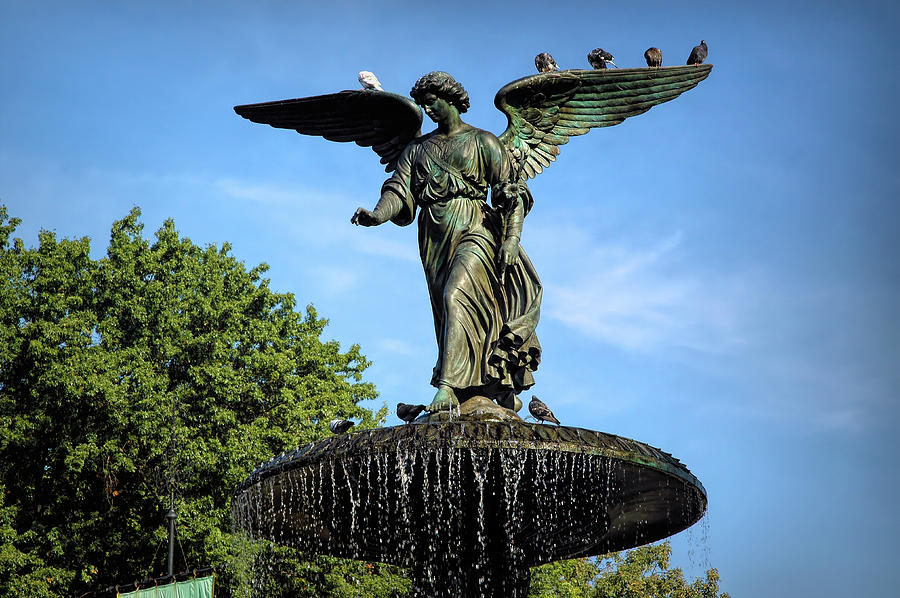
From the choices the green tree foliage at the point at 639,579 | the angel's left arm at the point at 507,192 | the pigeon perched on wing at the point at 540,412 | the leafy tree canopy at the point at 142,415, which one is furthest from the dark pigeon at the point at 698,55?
the green tree foliage at the point at 639,579

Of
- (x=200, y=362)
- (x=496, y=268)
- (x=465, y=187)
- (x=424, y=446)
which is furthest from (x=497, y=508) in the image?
(x=200, y=362)

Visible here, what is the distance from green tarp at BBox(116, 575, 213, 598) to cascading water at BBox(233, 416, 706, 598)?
10777mm

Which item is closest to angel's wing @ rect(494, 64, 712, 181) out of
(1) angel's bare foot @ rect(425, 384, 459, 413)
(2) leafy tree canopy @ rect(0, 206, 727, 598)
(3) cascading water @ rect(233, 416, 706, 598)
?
(1) angel's bare foot @ rect(425, 384, 459, 413)

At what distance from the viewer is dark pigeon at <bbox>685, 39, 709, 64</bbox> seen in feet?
35.7

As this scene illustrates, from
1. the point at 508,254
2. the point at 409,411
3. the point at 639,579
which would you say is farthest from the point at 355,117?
the point at 639,579

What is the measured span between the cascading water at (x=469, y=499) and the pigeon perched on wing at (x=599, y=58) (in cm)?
416

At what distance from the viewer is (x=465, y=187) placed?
10.1 meters

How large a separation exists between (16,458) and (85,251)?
15.0 ft

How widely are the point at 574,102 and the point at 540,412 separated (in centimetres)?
350

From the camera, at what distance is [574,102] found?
10797 mm

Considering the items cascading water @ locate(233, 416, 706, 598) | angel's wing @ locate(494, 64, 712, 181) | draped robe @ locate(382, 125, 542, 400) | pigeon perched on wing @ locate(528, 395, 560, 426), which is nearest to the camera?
cascading water @ locate(233, 416, 706, 598)

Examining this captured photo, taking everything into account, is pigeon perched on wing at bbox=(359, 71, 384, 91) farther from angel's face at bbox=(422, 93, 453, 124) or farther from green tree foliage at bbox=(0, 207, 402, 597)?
green tree foliage at bbox=(0, 207, 402, 597)

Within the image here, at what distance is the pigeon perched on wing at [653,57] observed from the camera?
10.8 meters

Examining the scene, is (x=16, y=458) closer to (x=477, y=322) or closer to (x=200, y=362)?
(x=200, y=362)
